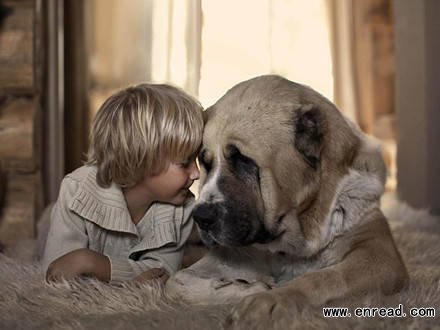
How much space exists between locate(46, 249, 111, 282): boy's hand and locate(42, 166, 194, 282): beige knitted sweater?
0.08 feet

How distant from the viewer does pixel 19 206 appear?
2604 millimetres

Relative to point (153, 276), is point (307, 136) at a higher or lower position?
higher

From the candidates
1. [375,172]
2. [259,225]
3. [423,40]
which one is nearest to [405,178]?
[423,40]

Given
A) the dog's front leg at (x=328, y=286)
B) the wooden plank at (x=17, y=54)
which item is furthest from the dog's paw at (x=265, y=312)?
the wooden plank at (x=17, y=54)

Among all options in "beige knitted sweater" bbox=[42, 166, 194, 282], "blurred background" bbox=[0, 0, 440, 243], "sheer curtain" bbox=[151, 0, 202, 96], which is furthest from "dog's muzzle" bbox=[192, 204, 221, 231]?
"sheer curtain" bbox=[151, 0, 202, 96]

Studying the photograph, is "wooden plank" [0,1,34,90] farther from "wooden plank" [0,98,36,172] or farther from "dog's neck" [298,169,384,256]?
"dog's neck" [298,169,384,256]

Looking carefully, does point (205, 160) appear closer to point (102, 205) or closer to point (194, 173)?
point (194, 173)

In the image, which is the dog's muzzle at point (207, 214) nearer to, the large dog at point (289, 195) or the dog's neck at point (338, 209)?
the large dog at point (289, 195)

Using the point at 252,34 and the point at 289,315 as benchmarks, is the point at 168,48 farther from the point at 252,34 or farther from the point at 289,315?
the point at 289,315

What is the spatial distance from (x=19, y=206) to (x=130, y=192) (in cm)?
111

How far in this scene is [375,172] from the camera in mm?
1533

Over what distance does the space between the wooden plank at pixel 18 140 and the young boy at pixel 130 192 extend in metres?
0.98

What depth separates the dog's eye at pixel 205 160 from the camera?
1493mm

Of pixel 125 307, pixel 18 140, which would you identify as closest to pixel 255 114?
pixel 125 307
